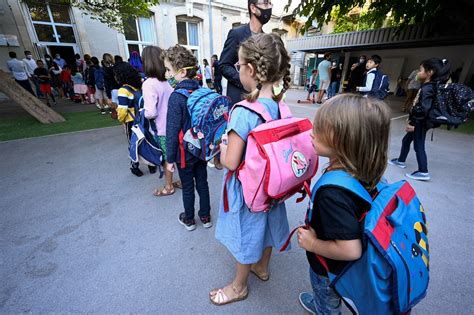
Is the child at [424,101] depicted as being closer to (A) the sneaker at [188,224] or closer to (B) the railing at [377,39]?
(A) the sneaker at [188,224]

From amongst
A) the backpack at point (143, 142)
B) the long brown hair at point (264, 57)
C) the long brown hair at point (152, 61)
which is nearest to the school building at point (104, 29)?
the backpack at point (143, 142)

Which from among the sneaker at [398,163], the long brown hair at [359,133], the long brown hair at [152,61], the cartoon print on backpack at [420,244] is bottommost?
the sneaker at [398,163]

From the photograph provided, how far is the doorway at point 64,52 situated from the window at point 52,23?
0.33 metres

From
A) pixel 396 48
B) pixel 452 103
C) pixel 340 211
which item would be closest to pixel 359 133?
pixel 340 211

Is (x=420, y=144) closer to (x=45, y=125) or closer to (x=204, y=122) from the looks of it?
(x=204, y=122)

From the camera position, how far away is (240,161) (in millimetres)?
1305

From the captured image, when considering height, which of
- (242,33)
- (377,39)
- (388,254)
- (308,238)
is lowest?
(308,238)

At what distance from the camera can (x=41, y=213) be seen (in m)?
2.60

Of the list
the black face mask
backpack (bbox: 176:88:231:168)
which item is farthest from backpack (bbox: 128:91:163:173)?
the black face mask

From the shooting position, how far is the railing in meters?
7.70

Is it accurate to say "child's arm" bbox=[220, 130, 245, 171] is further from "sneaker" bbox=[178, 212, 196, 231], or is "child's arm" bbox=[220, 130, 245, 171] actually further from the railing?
the railing

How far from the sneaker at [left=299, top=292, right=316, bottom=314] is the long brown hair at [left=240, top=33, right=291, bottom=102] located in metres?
1.49

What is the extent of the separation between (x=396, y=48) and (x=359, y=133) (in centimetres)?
1632

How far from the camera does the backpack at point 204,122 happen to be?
70.5 inches
